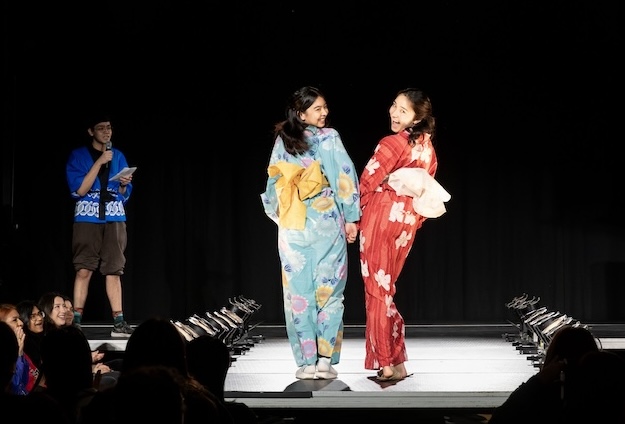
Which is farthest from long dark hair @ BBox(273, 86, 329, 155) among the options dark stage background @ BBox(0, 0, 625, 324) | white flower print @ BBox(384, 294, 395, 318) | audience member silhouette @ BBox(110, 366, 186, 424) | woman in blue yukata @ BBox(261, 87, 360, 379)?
dark stage background @ BBox(0, 0, 625, 324)

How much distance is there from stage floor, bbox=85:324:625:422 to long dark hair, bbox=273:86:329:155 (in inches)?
42.6

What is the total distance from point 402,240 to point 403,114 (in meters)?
0.61

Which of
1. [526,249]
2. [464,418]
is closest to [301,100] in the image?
[464,418]

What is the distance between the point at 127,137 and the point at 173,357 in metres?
6.54

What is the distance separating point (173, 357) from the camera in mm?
3008

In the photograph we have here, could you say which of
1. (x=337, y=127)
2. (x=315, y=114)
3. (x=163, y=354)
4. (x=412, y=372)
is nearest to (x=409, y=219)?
(x=315, y=114)

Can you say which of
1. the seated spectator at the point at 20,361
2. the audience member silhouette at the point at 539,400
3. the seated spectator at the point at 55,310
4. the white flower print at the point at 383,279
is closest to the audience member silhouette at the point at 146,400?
the audience member silhouette at the point at 539,400

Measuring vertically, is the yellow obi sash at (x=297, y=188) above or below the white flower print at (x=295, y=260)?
above

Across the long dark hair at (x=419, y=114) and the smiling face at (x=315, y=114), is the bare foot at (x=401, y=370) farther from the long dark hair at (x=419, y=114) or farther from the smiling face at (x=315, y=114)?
the smiling face at (x=315, y=114)

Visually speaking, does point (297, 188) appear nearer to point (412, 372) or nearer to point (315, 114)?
point (315, 114)

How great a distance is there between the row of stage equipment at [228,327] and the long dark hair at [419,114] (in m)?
1.57

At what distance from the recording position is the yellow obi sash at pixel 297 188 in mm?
5352

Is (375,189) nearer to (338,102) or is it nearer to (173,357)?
(173,357)

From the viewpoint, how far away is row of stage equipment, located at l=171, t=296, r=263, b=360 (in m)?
6.56
